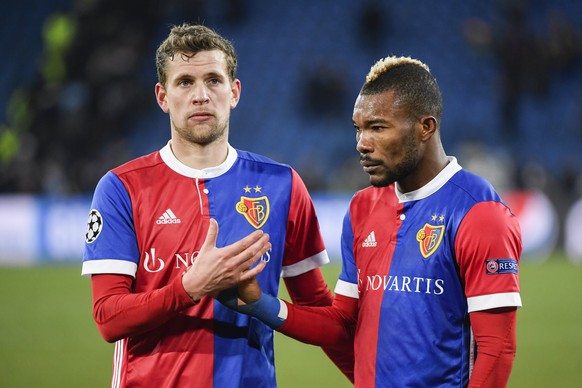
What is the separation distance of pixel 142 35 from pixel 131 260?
13.8 metres

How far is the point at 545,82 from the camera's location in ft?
51.7

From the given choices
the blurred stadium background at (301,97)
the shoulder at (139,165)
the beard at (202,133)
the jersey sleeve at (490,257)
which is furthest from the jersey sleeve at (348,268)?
the blurred stadium background at (301,97)

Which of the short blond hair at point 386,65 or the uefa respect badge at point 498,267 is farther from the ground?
the short blond hair at point 386,65

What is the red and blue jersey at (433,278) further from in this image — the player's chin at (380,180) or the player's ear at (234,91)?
the player's ear at (234,91)

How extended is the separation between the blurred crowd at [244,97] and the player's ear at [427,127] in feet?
35.9

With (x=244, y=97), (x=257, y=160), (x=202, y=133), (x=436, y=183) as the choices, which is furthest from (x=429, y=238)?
(x=244, y=97)

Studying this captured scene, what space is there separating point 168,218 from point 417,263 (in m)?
0.89

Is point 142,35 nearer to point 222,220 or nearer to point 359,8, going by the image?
point 359,8

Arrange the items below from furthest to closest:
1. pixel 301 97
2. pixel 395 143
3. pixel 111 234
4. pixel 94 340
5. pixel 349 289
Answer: pixel 301 97, pixel 94 340, pixel 349 289, pixel 111 234, pixel 395 143

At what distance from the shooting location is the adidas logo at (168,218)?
9.16ft

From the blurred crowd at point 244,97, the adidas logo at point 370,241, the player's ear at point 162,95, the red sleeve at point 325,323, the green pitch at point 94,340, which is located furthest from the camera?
the blurred crowd at point 244,97

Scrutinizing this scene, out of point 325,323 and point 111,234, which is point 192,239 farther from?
point 325,323

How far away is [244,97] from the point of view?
15.9 meters

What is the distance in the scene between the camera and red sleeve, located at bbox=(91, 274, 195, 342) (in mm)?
2535
